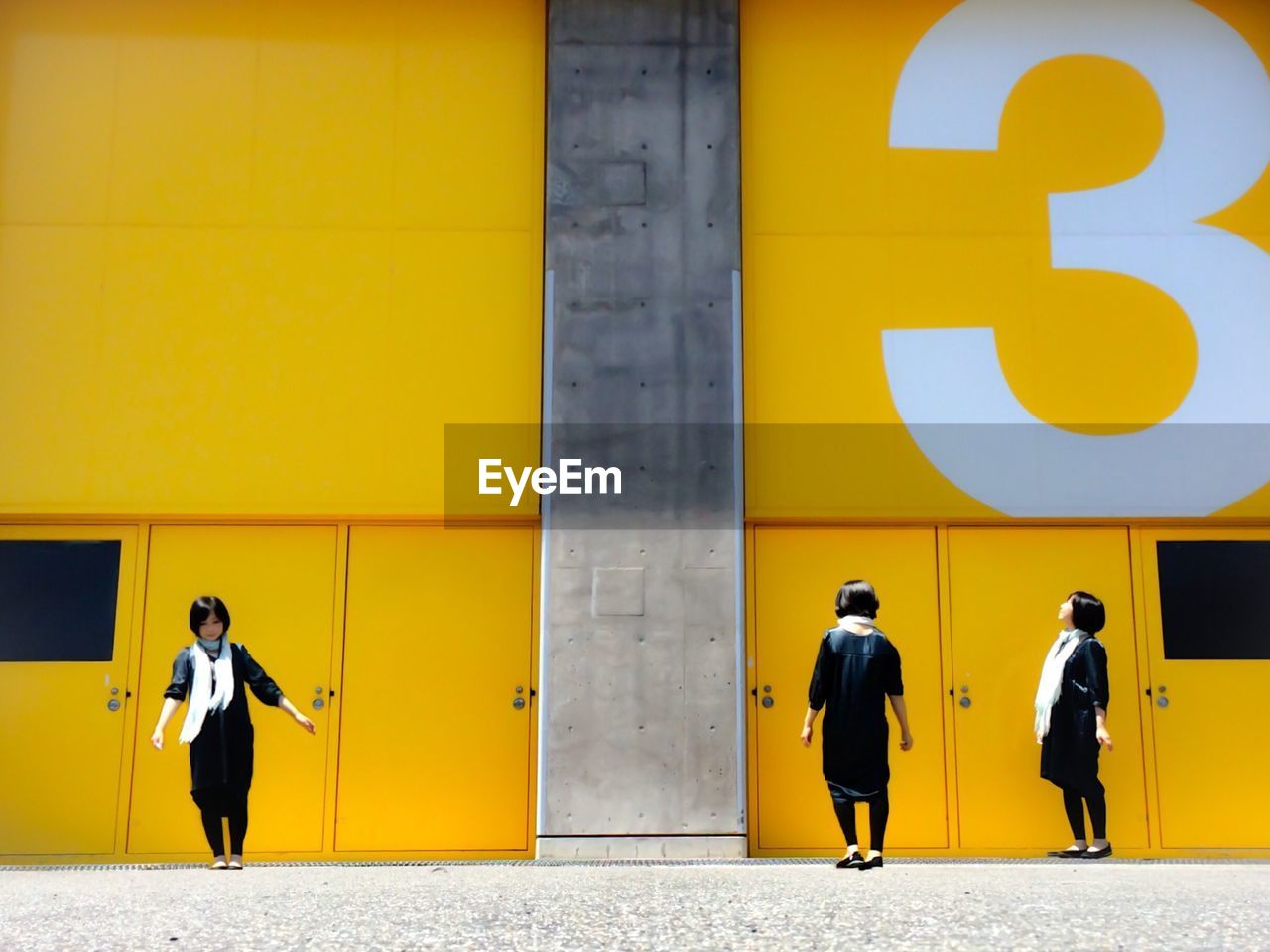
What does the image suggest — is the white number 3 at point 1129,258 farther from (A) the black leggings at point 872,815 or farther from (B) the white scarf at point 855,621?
(A) the black leggings at point 872,815

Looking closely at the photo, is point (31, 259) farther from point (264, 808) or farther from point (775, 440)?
point (775, 440)

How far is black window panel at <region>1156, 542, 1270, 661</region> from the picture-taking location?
777cm

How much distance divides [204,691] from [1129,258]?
6628mm

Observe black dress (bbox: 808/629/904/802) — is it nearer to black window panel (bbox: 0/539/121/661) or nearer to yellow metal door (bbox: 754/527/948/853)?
yellow metal door (bbox: 754/527/948/853)

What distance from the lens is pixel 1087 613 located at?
708cm

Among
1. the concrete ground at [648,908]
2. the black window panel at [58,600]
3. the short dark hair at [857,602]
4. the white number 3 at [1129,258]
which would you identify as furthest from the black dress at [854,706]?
the black window panel at [58,600]

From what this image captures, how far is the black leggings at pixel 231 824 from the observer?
631cm

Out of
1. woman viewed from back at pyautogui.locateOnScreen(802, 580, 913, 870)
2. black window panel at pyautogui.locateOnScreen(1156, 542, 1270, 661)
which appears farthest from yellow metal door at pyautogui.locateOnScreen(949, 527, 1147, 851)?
woman viewed from back at pyautogui.locateOnScreen(802, 580, 913, 870)

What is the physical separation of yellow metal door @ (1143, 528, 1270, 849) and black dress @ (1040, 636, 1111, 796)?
94cm

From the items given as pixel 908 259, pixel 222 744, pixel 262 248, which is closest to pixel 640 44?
pixel 908 259

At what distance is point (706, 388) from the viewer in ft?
25.3

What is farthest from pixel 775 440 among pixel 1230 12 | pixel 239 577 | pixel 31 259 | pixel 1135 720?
pixel 31 259

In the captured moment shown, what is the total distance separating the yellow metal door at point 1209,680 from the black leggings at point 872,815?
2.77 m

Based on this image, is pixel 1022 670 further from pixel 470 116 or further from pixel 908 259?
pixel 470 116
